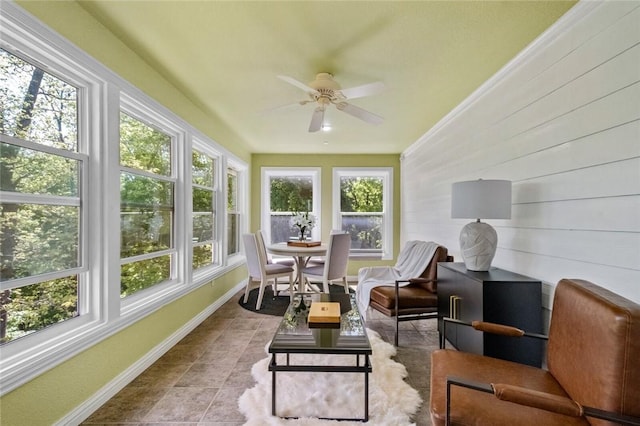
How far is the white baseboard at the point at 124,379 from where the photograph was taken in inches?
67.9

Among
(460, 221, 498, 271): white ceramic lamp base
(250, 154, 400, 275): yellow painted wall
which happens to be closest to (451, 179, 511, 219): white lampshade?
(460, 221, 498, 271): white ceramic lamp base

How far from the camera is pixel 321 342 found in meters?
1.75

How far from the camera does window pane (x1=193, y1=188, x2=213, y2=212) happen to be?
3.57m

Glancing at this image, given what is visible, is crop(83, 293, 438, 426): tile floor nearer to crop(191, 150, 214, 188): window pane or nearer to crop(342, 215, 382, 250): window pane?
crop(191, 150, 214, 188): window pane

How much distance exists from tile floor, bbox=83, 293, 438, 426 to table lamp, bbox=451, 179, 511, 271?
0.99 meters

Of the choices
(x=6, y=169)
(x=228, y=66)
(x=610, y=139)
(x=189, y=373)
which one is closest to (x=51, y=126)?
(x=6, y=169)

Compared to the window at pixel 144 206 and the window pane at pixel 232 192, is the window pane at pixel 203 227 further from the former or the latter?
the window pane at pixel 232 192

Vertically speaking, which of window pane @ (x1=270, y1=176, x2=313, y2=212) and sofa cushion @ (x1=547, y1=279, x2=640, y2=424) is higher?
window pane @ (x1=270, y1=176, x2=313, y2=212)

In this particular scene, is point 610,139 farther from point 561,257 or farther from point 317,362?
point 317,362

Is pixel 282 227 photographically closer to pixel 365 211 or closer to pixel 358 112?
pixel 365 211

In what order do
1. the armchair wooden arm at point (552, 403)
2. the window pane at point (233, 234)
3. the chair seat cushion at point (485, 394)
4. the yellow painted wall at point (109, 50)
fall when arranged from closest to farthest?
the armchair wooden arm at point (552, 403), the chair seat cushion at point (485, 394), the yellow painted wall at point (109, 50), the window pane at point (233, 234)

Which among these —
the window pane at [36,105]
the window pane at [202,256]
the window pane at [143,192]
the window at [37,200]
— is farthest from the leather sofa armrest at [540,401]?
the window pane at [202,256]

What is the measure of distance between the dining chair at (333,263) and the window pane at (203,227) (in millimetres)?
1402

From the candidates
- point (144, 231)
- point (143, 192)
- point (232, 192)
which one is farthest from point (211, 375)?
point (232, 192)
